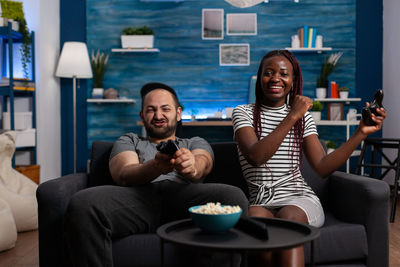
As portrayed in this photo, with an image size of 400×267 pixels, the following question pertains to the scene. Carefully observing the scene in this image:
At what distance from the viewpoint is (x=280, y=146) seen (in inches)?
77.4

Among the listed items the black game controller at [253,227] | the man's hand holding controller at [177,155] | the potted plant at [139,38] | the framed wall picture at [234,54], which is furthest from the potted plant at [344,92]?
the black game controller at [253,227]

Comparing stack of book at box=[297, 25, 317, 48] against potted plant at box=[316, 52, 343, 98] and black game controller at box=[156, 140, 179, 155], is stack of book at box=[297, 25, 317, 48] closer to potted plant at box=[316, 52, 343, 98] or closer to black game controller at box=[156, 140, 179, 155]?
potted plant at box=[316, 52, 343, 98]

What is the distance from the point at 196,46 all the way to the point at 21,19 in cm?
198

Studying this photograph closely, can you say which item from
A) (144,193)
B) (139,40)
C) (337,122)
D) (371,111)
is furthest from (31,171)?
(371,111)

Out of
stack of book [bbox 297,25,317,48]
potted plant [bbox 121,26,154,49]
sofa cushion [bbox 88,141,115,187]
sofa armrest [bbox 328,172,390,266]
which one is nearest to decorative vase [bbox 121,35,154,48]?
potted plant [bbox 121,26,154,49]

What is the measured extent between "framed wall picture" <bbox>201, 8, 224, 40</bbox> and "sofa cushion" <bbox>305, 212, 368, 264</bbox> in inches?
147

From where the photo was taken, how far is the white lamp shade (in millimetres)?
4770

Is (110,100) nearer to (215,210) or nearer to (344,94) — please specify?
(344,94)

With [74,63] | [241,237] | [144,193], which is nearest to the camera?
[241,237]

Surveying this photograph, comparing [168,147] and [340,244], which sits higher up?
[168,147]

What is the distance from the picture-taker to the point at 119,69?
525cm

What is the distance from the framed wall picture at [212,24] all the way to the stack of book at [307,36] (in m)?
0.93

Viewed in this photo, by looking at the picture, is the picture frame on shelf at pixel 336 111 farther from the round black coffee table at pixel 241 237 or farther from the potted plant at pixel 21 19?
the round black coffee table at pixel 241 237

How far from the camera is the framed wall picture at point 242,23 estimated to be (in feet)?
17.1
